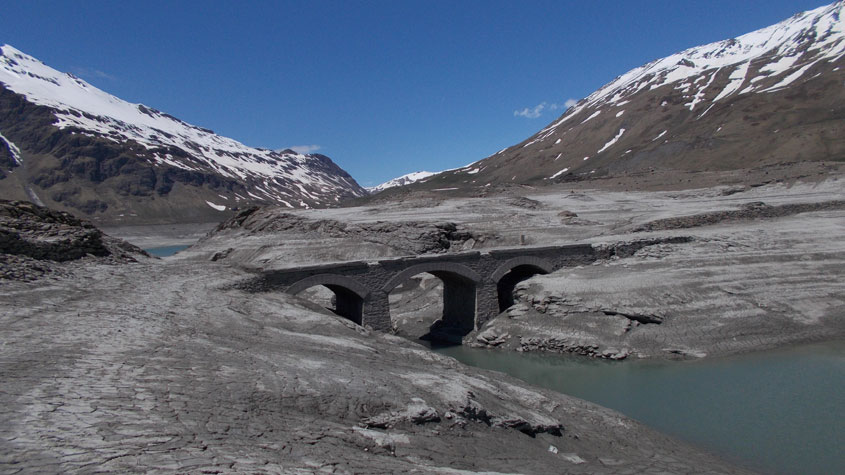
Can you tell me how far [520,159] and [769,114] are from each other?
56.5 m

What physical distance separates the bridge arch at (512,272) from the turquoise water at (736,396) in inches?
239

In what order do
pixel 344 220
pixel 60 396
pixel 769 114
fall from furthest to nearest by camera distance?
1. pixel 769 114
2. pixel 344 220
3. pixel 60 396

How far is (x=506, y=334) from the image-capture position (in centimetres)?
2781

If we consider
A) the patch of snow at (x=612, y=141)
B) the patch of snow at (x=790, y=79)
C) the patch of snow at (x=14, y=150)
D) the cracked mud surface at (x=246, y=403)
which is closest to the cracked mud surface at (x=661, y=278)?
the cracked mud surface at (x=246, y=403)

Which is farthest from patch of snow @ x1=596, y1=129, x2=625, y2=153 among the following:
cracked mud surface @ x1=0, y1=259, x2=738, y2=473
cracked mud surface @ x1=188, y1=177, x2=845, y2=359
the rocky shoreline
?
the rocky shoreline

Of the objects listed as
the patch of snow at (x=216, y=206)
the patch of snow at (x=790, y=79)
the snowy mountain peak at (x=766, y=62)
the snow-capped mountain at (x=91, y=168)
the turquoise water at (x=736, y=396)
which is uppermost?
the snowy mountain peak at (x=766, y=62)

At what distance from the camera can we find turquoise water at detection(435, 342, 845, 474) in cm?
1446

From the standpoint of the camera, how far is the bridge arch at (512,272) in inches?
1231

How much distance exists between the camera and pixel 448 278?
32.4m

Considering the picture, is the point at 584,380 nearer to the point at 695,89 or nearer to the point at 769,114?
the point at 769,114

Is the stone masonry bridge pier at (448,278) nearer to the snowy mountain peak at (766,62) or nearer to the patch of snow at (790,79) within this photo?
the patch of snow at (790,79)

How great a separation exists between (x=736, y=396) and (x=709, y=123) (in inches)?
3950

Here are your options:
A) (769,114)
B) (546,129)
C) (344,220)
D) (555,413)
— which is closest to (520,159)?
(546,129)

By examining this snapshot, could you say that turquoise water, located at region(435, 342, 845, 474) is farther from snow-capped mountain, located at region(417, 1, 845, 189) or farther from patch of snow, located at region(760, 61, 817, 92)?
patch of snow, located at region(760, 61, 817, 92)
